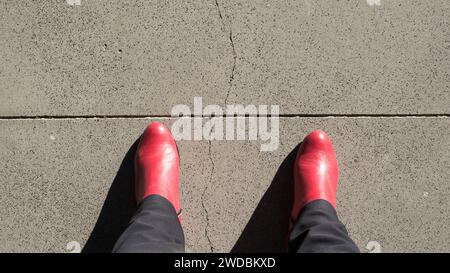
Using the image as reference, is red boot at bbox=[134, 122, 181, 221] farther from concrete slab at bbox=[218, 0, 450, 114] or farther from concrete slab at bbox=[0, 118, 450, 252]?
concrete slab at bbox=[218, 0, 450, 114]

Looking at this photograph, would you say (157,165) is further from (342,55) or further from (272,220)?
(342,55)

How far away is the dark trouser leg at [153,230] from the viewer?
74.7 inches

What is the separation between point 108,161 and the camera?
7.69 feet

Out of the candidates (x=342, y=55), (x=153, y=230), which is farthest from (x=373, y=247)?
(x=153, y=230)

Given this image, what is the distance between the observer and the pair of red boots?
2.23 m

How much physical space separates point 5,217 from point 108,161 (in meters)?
0.65

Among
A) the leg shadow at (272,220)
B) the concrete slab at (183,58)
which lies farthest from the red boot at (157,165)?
the leg shadow at (272,220)

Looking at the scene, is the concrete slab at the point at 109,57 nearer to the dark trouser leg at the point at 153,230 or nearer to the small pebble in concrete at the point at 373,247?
the dark trouser leg at the point at 153,230

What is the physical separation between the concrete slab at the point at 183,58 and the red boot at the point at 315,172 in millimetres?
191

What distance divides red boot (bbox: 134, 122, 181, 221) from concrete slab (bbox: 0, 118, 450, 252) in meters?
0.08

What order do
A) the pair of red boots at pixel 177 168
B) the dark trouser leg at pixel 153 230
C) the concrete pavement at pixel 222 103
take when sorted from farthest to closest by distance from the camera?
the concrete pavement at pixel 222 103 → the pair of red boots at pixel 177 168 → the dark trouser leg at pixel 153 230

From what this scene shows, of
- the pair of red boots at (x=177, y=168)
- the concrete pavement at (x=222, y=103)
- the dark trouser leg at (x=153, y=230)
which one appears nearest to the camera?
the dark trouser leg at (x=153, y=230)

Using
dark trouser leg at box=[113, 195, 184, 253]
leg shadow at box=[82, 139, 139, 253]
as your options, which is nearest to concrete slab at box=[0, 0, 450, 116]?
leg shadow at box=[82, 139, 139, 253]
